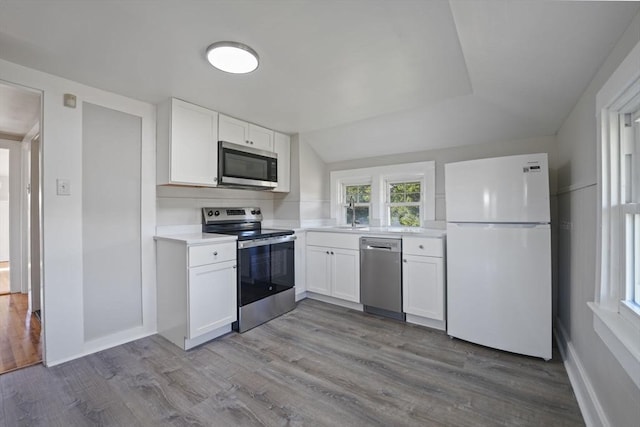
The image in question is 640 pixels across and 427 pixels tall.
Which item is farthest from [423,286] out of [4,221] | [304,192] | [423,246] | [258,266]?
[4,221]

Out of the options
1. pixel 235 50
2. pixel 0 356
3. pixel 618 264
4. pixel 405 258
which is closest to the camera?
pixel 618 264

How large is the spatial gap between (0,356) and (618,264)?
3.99 m

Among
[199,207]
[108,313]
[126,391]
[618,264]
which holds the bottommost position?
[126,391]

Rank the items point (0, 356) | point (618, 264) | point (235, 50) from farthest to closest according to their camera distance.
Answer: point (0, 356) → point (235, 50) → point (618, 264)

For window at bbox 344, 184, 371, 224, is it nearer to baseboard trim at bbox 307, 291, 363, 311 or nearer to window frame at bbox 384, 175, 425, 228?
window frame at bbox 384, 175, 425, 228

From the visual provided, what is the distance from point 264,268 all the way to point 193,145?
1347mm

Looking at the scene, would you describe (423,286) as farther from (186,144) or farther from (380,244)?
(186,144)

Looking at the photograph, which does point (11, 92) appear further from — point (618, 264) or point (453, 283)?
point (618, 264)

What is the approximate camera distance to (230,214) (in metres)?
3.23

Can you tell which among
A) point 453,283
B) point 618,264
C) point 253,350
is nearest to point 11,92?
point 253,350

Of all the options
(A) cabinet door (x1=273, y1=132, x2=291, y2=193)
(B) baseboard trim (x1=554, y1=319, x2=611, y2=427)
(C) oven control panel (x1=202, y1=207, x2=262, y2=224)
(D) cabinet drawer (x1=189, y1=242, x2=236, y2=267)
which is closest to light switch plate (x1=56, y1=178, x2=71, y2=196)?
(D) cabinet drawer (x1=189, y1=242, x2=236, y2=267)

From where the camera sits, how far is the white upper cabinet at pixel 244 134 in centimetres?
285

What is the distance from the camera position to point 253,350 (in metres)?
2.26

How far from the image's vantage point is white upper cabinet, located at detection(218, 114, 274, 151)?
9.34 feet
